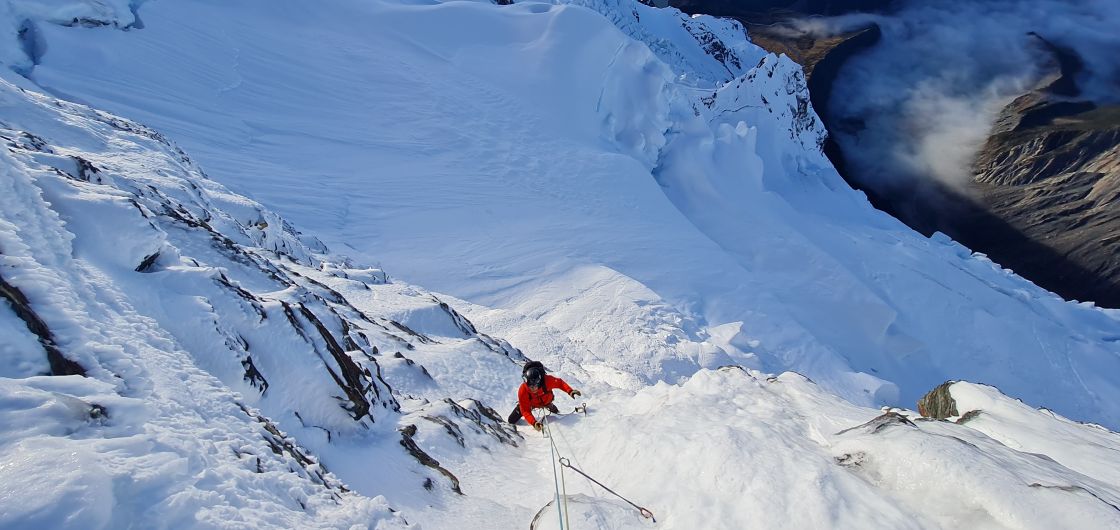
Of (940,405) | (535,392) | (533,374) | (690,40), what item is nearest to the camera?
(533,374)

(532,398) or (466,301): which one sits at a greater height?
(532,398)

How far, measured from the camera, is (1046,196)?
113 feet

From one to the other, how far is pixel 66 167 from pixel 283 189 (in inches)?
317

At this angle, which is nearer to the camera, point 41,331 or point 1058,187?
point 41,331

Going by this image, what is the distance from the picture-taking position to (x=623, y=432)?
472 centimetres

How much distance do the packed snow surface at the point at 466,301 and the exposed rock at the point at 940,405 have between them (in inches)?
6.3

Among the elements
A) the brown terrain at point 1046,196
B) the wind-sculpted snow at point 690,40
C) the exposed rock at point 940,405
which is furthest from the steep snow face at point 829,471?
the brown terrain at point 1046,196

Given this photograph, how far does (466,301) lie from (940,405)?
28.8 ft

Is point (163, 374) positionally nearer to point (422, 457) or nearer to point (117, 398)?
point (117, 398)

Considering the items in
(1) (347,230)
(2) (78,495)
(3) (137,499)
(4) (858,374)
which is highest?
(2) (78,495)

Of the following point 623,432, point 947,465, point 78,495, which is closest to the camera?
point 78,495

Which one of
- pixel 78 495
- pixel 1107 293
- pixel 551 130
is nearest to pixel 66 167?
pixel 78 495

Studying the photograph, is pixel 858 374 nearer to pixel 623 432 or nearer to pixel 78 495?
pixel 623 432

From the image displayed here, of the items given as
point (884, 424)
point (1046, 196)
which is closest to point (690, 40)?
point (1046, 196)
